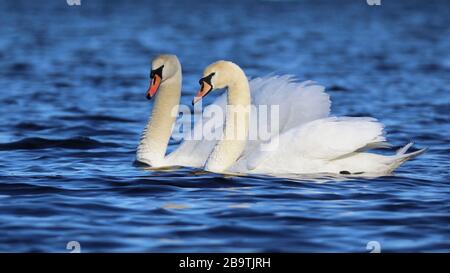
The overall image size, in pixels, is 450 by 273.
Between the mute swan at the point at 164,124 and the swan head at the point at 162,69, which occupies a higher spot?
the swan head at the point at 162,69

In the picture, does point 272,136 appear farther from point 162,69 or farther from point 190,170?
point 162,69

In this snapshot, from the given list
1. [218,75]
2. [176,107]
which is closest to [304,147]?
[218,75]

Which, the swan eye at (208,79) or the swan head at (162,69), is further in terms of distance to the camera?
the swan head at (162,69)

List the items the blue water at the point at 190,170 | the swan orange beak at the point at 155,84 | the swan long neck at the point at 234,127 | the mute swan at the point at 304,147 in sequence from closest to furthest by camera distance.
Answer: the blue water at the point at 190,170, the mute swan at the point at 304,147, the swan long neck at the point at 234,127, the swan orange beak at the point at 155,84

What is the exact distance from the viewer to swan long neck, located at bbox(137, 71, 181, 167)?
11453 millimetres

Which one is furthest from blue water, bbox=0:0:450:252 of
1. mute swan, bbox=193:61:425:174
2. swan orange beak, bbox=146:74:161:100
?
swan orange beak, bbox=146:74:161:100

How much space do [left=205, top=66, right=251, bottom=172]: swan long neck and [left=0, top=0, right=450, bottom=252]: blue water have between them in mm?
214

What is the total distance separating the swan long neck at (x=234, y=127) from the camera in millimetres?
10539

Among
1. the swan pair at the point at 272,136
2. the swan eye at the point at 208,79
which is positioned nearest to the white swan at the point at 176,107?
the swan pair at the point at 272,136

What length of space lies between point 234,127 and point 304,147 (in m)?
0.86

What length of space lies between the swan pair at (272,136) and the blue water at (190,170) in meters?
0.19

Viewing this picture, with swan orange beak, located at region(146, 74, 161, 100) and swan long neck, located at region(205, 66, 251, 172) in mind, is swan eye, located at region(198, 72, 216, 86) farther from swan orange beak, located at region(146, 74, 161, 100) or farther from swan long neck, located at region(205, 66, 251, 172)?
swan orange beak, located at region(146, 74, 161, 100)

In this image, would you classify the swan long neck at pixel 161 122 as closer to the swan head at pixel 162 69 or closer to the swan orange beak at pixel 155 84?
the swan head at pixel 162 69

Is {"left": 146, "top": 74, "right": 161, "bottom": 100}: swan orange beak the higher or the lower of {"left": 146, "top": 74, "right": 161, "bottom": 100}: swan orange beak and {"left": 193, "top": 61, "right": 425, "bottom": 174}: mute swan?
the higher
